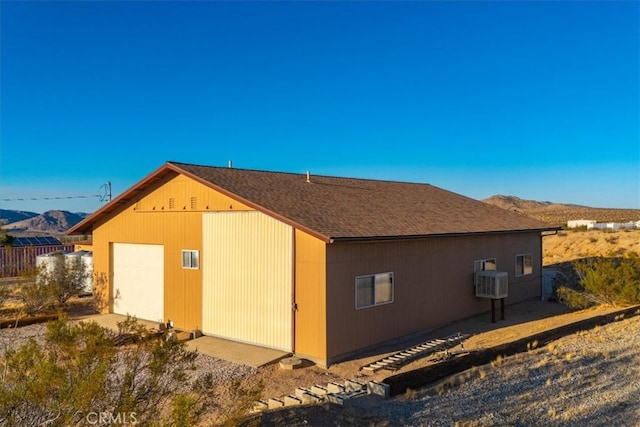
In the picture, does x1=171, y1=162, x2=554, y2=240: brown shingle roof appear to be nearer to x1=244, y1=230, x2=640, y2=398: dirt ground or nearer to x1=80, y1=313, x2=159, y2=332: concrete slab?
x1=244, y1=230, x2=640, y2=398: dirt ground

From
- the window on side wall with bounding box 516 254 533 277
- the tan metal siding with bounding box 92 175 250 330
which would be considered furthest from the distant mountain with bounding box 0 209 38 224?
the window on side wall with bounding box 516 254 533 277

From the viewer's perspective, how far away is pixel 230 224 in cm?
1316

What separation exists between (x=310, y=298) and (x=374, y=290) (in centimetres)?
180

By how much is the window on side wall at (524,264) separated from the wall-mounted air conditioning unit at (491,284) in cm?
344

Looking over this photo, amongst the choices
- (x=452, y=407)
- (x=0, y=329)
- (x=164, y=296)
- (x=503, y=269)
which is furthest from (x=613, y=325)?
(x=0, y=329)

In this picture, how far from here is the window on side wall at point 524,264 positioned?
18.6 metres

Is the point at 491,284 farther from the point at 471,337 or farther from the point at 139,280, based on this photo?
the point at 139,280

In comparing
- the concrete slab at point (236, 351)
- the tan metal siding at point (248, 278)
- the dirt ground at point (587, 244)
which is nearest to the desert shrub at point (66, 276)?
the tan metal siding at point (248, 278)

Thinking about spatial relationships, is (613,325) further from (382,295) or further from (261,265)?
(261,265)

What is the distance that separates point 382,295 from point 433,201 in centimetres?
746

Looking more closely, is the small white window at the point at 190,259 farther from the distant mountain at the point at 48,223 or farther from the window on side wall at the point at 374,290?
the distant mountain at the point at 48,223

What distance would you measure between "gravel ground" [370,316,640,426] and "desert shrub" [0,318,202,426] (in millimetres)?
3666

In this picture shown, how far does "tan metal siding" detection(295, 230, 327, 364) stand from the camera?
1112 cm

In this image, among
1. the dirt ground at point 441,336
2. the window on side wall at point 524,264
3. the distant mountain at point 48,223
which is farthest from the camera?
the distant mountain at point 48,223
